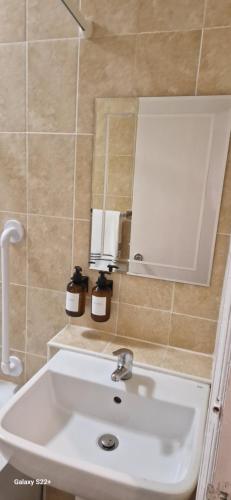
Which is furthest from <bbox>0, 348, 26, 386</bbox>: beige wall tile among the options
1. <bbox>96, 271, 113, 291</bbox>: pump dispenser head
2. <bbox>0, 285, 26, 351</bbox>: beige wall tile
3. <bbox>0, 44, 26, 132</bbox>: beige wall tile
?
<bbox>0, 44, 26, 132</bbox>: beige wall tile

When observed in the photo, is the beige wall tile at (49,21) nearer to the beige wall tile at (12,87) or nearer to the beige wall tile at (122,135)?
the beige wall tile at (12,87)

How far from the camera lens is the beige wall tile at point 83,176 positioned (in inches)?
43.8

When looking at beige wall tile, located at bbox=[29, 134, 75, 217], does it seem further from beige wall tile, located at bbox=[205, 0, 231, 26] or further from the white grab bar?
beige wall tile, located at bbox=[205, 0, 231, 26]

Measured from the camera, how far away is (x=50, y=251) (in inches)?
49.1

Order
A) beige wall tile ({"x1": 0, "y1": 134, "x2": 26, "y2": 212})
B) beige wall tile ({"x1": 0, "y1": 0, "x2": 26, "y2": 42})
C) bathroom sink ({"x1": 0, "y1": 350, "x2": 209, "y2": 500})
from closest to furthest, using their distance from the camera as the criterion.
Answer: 1. bathroom sink ({"x1": 0, "y1": 350, "x2": 209, "y2": 500})
2. beige wall tile ({"x1": 0, "y1": 0, "x2": 26, "y2": 42})
3. beige wall tile ({"x1": 0, "y1": 134, "x2": 26, "y2": 212})

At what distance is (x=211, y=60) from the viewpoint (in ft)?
3.07

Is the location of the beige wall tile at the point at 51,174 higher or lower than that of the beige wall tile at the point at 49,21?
lower

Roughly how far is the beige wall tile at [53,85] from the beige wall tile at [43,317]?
0.66 m

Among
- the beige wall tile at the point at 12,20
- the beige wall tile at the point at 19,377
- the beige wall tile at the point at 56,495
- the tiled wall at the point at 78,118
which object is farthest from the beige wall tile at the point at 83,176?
the beige wall tile at the point at 56,495

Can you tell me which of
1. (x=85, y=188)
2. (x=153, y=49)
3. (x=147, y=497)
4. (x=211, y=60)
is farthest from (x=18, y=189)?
(x=147, y=497)

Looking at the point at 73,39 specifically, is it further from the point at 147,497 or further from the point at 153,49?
the point at 147,497

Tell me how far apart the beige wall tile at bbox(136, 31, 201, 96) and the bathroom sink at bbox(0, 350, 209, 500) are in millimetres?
922

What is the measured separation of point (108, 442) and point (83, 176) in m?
0.88

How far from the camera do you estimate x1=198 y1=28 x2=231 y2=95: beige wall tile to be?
92cm
